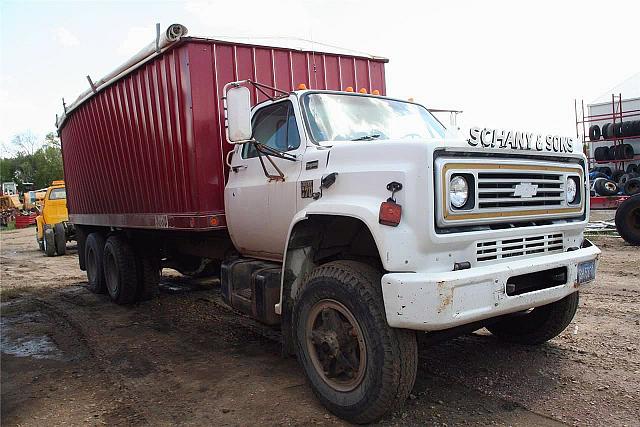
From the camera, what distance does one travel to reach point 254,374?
160 inches

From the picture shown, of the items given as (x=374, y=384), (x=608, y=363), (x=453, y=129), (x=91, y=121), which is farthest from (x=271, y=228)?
(x=91, y=121)

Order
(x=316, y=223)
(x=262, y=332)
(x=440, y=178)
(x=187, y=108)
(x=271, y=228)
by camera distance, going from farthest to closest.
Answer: (x=262, y=332)
(x=187, y=108)
(x=271, y=228)
(x=316, y=223)
(x=440, y=178)

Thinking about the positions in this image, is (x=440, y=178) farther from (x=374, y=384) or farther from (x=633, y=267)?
(x=633, y=267)

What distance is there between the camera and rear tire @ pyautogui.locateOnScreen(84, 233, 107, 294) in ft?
25.6

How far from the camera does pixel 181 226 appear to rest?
16.8 feet

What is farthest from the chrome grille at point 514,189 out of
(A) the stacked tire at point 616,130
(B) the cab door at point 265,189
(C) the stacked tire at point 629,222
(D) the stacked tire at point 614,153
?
(D) the stacked tire at point 614,153

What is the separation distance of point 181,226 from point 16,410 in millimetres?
2078

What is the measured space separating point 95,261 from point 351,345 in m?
6.04

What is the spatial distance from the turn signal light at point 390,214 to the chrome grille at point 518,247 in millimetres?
518

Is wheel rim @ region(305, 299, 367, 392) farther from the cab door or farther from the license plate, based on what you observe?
the license plate

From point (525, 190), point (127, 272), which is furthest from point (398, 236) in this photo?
point (127, 272)

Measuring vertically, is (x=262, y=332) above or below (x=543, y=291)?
below

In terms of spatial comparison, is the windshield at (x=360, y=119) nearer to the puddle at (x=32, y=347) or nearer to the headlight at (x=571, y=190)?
the headlight at (x=571, y=190)

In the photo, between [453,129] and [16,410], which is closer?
[16,410]
